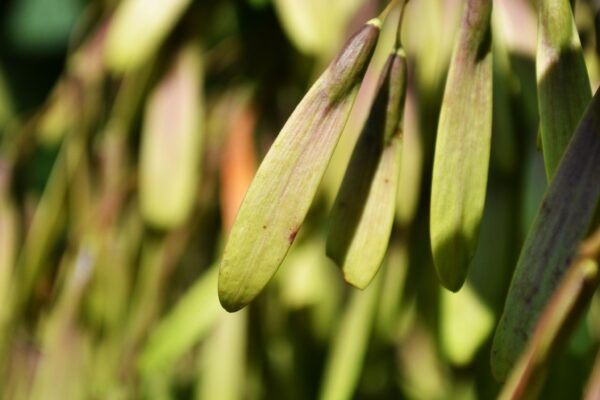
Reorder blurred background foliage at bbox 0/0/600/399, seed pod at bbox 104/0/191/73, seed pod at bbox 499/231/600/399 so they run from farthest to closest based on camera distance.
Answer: seed pod at bbox 104/0/191/73
blurred background foliage at bbox 0/0/600/399
seed pod at bbox 499/231/600/399

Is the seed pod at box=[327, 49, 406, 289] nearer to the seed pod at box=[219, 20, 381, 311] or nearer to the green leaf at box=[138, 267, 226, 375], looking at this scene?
the seed pod at box=[219, 20, 381, 311]

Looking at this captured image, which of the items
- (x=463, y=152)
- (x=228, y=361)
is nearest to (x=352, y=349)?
(x=228, y=361)

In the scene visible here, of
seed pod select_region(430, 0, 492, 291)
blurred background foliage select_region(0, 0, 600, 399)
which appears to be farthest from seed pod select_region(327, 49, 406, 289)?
blurred background foliage select_region(0, 0, 600, 399)

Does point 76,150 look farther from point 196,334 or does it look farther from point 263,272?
point 263,272

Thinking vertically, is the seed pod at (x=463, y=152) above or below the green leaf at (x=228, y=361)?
above

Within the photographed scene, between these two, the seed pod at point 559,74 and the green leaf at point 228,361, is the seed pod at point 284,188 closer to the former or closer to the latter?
the seed pod at point 559,74

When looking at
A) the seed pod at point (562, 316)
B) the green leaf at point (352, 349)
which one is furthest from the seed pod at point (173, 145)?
the seed pod at point (562, 316)
